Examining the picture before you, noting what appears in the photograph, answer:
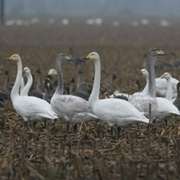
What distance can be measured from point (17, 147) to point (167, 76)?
629 cm

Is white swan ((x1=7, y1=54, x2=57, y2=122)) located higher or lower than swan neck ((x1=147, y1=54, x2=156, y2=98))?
lower

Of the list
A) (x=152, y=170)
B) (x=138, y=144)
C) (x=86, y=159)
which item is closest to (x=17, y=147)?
(x=86, y=159)

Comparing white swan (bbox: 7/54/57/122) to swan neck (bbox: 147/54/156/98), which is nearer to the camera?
white swan (bbox: 7/54/57/122)

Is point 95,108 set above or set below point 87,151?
above

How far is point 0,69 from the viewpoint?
23.5 metres

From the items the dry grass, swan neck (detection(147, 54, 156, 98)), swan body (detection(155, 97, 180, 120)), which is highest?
swan neck (detection(147, 54, 156, 98))

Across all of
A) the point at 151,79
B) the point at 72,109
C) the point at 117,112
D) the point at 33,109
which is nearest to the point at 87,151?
the point at 117,112

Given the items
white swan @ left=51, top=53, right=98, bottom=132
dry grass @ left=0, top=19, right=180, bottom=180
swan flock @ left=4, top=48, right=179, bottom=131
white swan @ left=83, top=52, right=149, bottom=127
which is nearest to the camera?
dry grass @ left=0, top=19, right=180, bottom=180

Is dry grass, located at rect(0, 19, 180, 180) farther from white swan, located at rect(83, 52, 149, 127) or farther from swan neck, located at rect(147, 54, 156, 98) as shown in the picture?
swan neck, located at rect(147, 54, 156, 98)

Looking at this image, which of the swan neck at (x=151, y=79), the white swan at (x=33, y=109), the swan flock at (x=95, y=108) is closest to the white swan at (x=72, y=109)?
the swan flock at (x=95, y=108)

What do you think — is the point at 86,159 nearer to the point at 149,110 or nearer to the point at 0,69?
the point at 149,110

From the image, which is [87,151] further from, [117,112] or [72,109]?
[72,109]

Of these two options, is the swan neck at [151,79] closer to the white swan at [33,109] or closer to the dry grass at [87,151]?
the dry grass at [87,151]

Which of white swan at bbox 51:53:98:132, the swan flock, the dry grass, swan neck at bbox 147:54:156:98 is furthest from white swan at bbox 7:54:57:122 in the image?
swan neck at bbox 147:54:156:98
